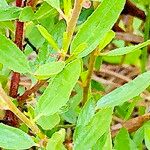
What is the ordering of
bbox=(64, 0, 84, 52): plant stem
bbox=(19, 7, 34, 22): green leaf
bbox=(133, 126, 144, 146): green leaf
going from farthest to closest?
bbox=(133, 126, 144, 146): green leaf → bbox=(19, 7, 34, 22): green leaf → bbox=(64, 0, 84, 52): plant stem

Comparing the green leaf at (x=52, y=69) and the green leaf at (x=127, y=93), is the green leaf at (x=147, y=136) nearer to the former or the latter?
the green leaf at (x=127, y=93)

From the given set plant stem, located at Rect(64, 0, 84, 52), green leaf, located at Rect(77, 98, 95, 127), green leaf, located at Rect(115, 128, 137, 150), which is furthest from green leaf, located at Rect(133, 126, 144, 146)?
plant stem, located at Rect(64, 0, 84, 52)

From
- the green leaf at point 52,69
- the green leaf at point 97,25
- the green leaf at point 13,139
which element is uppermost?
the green leaf at point 97,25

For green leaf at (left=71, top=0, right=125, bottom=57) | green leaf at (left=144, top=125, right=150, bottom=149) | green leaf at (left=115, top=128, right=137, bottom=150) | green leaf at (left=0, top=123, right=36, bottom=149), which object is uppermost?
green leaf at (left=71, top=0, right=125, bottom=57)

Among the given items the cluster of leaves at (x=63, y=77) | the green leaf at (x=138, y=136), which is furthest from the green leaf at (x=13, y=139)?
the green leaf at (x=138, y=136)

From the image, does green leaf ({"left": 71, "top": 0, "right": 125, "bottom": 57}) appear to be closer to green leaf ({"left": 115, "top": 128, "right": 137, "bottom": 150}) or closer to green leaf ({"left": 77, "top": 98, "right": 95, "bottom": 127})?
green leaf ({"left": 77, "top": 98, "right": 95, "bottom": 127})

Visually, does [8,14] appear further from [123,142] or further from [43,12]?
[123,142]

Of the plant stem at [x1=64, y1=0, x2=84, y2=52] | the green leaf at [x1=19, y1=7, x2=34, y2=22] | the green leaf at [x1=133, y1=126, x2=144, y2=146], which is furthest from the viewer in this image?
the green leaf at [x1=133, y1=126, x2=144, y2=146]
